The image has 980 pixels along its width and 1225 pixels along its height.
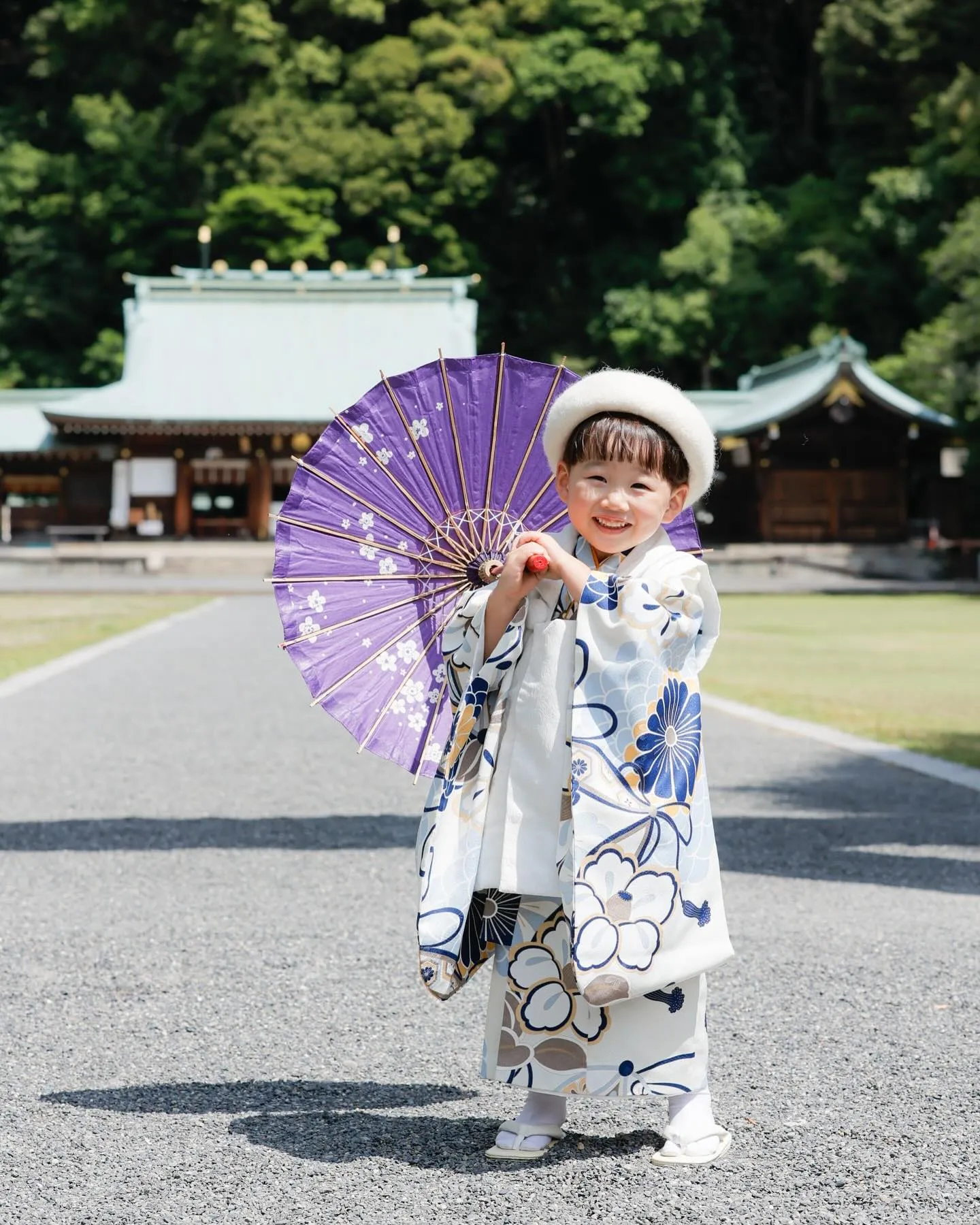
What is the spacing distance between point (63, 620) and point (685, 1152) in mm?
16321

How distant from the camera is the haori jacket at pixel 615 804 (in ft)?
8.28

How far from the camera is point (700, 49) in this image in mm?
40844

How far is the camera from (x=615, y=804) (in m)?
2.54

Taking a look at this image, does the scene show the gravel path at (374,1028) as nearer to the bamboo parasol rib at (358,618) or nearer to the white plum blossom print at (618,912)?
the white plum blossom print at (618,912)

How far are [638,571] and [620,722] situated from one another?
29 centimetres

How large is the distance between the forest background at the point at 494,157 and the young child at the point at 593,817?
108 ft

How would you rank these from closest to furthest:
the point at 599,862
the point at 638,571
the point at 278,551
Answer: the point at 599,862 < the point at 638,571 < the point at 278,551

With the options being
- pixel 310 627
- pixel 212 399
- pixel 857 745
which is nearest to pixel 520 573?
pixel 310 627

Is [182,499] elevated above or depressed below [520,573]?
above

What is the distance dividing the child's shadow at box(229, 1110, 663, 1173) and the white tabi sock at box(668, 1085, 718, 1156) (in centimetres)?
10

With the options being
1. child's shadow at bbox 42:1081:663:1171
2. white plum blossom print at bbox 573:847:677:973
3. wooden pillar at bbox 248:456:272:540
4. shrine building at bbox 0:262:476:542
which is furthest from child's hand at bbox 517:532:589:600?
Answer: wooden pillar at bbox 248:456:272:540

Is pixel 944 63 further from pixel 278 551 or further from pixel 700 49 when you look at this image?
pixel 278 551

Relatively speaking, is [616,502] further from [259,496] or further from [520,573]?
[259,496]

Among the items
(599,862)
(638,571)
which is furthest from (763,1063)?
(638,571)
